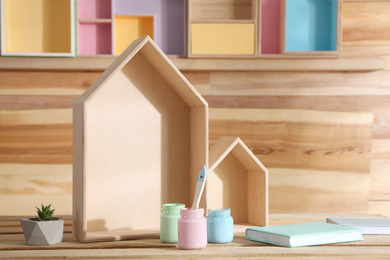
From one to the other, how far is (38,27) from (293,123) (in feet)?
3.05

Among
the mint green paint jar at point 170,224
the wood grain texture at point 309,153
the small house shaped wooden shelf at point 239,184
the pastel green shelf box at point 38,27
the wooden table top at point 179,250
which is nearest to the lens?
the wooden table top at point 179,250

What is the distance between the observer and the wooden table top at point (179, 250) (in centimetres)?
96

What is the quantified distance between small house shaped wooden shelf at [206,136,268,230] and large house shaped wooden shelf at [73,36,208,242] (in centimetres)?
7

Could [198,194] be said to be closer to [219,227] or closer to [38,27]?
[219,227]

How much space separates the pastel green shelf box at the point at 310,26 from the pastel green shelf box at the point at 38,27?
0.73 metres

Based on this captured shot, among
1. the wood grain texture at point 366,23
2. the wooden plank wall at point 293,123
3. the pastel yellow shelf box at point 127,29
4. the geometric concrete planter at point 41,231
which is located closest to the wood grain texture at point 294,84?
the wooden plank wall at point 293,123

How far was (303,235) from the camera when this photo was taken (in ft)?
3.39

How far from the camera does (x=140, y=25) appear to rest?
5.56 feet

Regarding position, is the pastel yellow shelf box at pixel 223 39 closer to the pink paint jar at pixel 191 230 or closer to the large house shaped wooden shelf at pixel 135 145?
the large house shaped wooden shelf at pixel 135 145

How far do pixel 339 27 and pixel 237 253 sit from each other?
974mm

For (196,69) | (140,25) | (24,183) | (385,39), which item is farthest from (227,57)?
(24,183)

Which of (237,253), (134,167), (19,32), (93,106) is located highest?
(19,32)

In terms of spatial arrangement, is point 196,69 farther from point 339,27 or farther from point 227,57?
point 339,27

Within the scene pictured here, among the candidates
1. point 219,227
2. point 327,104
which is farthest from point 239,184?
point 327,104
